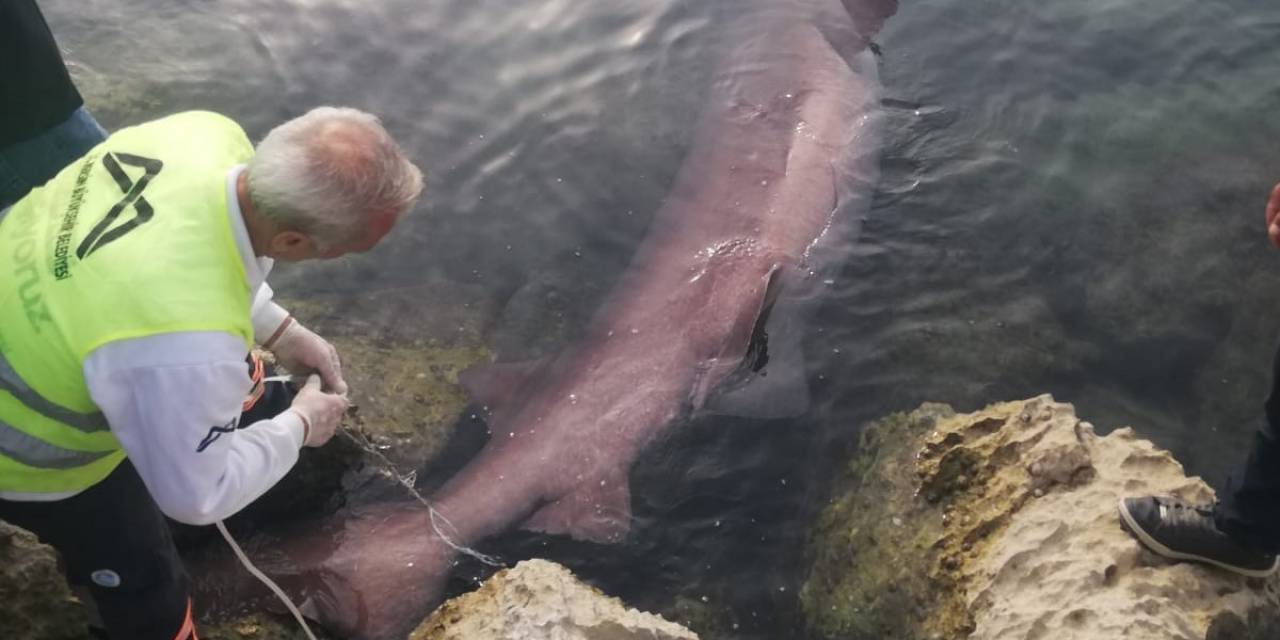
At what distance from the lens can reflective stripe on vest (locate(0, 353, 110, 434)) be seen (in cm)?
231

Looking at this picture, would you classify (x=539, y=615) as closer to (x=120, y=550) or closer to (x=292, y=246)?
(x=120, y=550)

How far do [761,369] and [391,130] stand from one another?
2.25 metres

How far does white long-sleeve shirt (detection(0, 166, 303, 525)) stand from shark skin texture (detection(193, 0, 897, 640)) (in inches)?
49.1

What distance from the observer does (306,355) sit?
9.78 ft

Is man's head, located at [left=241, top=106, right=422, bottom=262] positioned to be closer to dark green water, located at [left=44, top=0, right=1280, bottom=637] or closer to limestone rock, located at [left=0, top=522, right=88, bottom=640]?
limestone rock, located at [left=0, top=522, right=88, bottom=640]

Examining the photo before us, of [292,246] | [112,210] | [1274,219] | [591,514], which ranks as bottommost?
[591,514]

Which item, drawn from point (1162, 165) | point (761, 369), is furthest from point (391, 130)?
point (1162, 165)

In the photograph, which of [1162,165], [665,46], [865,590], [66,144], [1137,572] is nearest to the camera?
[1137,572]

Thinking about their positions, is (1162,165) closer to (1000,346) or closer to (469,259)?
(1000,346)

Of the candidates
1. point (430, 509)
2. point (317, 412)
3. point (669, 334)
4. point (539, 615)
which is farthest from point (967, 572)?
point (317, 412)

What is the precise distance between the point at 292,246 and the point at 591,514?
1876 mm

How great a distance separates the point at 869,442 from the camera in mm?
4086

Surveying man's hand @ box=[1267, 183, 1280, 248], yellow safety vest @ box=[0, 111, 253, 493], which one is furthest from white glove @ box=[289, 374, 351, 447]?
man's hand @ box=[1267, 183, 1280, 248]

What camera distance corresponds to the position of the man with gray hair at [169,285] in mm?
2158
